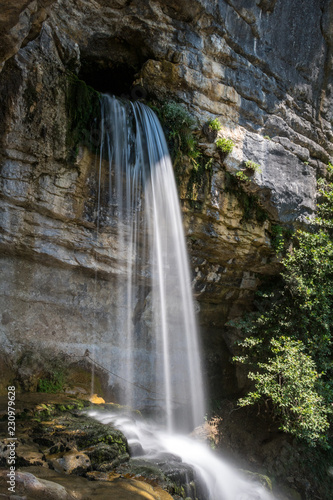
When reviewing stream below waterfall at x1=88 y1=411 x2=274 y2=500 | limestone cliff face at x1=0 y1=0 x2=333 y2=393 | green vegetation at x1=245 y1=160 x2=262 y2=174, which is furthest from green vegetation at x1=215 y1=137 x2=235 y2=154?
stream below waterfall at x1=88 y1=411 x2=274 y2=500

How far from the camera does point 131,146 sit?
8.27 metres

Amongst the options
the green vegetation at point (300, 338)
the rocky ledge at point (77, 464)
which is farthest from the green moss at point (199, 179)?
the rocky ledge at point (77, 464)

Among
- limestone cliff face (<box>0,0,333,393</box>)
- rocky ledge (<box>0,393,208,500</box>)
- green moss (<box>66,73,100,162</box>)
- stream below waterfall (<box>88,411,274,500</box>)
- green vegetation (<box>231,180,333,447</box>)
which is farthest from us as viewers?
green vegetation (<box>231,180,333,447</box>)

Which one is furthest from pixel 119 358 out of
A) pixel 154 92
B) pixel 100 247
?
pixel 154 92

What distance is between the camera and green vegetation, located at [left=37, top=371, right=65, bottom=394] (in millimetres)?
7831

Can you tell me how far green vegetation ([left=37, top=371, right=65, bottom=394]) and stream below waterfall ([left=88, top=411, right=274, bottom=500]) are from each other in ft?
6.02

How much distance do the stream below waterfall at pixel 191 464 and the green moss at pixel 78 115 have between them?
506 centimetres

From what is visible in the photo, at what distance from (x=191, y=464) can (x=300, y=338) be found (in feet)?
14.0

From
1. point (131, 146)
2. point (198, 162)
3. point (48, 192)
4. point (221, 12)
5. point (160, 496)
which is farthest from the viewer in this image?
point (221, 12)

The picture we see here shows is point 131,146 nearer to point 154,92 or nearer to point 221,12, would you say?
point 154,92

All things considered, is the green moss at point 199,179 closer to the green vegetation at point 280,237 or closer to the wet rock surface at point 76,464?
the green vegetation at point 280,237

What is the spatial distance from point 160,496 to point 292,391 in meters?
4.48

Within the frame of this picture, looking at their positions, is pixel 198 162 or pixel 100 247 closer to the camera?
pixel 100 247

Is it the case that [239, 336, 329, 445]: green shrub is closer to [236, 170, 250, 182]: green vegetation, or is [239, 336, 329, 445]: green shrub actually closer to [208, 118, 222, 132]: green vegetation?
[236, 170, 250, 182]: green vegetation
